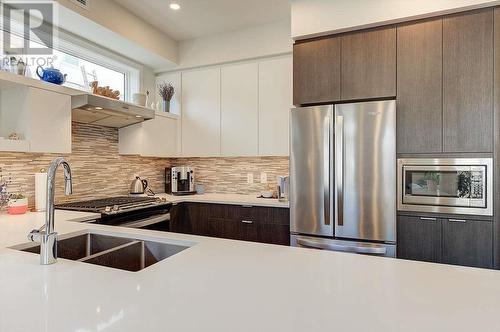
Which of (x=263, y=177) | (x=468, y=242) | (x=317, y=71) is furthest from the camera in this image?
(x=263, y=177)

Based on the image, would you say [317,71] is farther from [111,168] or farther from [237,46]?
[111,168]

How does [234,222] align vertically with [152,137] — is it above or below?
below

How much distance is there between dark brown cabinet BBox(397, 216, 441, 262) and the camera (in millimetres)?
2270

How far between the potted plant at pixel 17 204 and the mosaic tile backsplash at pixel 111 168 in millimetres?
122

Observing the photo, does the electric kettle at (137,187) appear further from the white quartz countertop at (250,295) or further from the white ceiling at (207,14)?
the white quartz countertop at (250,295)

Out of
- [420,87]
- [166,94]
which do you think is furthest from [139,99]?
[420,87]

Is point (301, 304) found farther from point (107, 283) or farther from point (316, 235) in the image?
point (316, 235)

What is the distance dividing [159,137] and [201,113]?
585 mm

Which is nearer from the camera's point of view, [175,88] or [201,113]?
[201,113]

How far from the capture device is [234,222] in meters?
3.04

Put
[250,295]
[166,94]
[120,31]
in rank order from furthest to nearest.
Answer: [166,94] → [120,31] → [250,295]

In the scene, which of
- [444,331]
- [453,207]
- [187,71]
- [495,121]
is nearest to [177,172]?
[187,71]

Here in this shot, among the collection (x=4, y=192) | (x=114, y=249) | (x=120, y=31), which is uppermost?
(x=120, y=31)

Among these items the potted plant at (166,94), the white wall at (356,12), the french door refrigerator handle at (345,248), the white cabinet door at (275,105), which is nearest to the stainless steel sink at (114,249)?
the french door refrigerator handle at (345,248)
